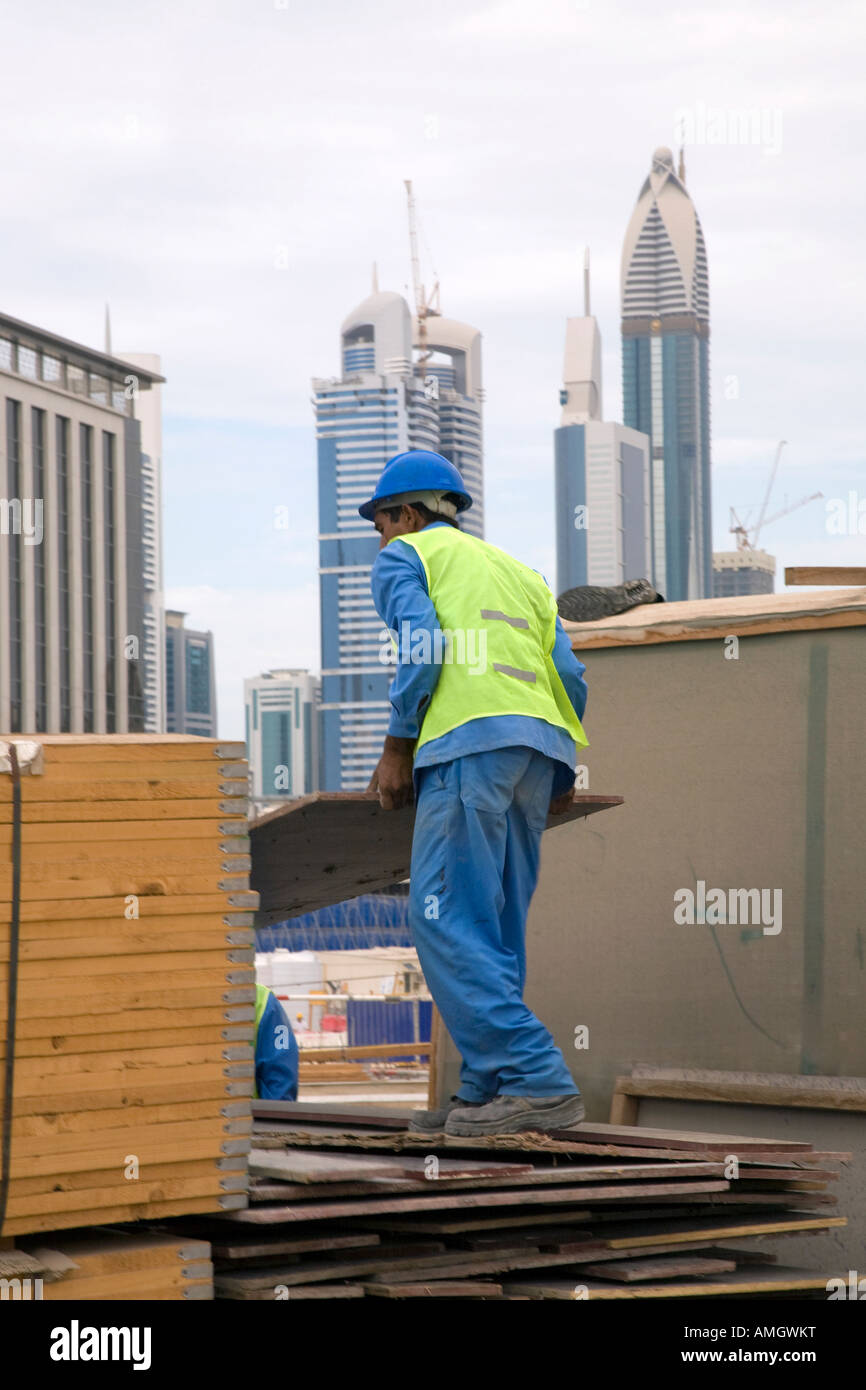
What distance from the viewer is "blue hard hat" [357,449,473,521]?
18.0 feet

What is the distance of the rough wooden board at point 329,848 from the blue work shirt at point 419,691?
268 mm

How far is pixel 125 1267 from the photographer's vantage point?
390cm

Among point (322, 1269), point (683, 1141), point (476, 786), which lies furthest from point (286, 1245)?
point (476, 786)

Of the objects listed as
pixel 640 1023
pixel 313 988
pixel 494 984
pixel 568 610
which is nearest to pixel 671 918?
pixel 640 1023

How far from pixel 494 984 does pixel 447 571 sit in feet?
4.29

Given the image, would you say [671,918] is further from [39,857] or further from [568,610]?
[39,857]

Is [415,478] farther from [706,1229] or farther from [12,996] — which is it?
[706,1229]

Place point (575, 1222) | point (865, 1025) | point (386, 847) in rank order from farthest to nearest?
point (865, 1025) → point (386, 847) → point (575, 1222)

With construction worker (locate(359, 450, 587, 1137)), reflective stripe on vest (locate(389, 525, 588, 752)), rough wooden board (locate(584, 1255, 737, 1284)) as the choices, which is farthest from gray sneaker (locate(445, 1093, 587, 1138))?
reflective stripe on vest (locate(389, 525, 588, 752))

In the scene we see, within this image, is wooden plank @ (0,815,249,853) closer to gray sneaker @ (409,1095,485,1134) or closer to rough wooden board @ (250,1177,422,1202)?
rough wooden board @ (250,1177,422,1202)

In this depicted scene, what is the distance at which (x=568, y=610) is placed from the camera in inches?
286

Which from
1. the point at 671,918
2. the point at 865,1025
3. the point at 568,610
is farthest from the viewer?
the point at 568,610

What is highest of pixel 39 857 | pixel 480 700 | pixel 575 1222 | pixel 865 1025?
pixel 480 700

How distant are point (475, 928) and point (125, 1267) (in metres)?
1.52
